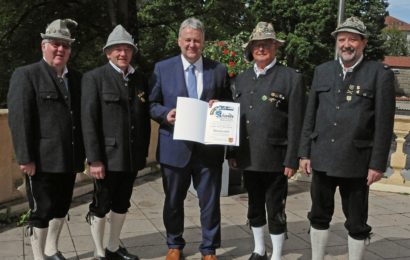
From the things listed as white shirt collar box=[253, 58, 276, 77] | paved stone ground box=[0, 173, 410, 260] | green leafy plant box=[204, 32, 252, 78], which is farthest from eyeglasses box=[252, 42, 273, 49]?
green leafy plant box=[204, 32, 252, 78]

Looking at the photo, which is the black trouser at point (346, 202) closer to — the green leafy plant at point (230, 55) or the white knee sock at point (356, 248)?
the white knee sock at point (356, 248)

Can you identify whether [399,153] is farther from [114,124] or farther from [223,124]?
[114,124]

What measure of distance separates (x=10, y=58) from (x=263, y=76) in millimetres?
13824

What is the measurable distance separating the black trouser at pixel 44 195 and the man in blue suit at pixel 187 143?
2.86 ft

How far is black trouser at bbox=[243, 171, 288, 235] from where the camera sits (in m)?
4.01

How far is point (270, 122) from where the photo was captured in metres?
3.91

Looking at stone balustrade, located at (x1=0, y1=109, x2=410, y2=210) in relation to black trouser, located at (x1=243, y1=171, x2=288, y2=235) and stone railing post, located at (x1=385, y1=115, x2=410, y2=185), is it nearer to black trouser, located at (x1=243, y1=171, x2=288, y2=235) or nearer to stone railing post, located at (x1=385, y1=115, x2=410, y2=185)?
stone railing post, located at (x1=385, y1=115, x2=410, y2=185)

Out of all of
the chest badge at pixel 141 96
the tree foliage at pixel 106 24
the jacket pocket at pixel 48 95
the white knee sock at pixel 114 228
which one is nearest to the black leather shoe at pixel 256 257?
the white knee sock at pixel 114 228

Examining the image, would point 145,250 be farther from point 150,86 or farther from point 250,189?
point 150,86

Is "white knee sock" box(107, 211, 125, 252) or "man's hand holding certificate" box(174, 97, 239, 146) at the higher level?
"man's hand holding certificate" box(174, 97, 239, 146)

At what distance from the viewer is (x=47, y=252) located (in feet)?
13.2

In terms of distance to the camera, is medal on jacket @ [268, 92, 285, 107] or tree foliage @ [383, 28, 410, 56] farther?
tree foliage @ [383, 28, 410, 56]

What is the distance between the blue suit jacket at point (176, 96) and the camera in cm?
401

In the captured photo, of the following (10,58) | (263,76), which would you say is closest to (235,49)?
(263,76)
